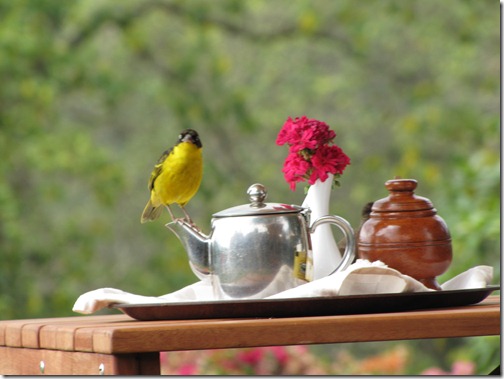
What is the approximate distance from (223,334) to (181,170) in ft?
2.28

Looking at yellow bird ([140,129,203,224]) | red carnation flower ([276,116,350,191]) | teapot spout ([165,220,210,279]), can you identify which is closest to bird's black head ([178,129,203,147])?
yellow bird ([140,129,203,224])

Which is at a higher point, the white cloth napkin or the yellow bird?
the yellow bird

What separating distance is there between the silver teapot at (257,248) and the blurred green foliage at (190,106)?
548 centimetres

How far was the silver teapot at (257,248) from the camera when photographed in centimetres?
182

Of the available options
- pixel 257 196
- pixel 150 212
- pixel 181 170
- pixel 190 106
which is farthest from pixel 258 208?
pixel 190 106

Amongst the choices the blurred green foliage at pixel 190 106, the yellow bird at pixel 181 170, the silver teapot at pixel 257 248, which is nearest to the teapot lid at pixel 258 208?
the silver teapot at pixel 257 248

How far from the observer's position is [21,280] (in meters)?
7.41

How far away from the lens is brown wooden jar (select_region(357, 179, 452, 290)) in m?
1.98

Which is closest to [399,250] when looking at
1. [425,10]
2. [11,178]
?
[11,178]

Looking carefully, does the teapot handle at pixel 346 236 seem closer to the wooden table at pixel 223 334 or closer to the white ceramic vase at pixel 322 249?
the white ceramic vase at pixel 322 249

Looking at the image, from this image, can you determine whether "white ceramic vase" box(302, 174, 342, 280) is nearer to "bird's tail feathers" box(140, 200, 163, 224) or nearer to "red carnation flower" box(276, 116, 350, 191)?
"red carnation flower" box(276, 116, 350, 191)

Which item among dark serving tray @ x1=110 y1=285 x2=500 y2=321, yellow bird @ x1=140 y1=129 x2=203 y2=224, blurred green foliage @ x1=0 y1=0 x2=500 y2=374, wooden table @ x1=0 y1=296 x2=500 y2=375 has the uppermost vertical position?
blurred green foliage @ x1=0 y1=0 x2=500 y2=374

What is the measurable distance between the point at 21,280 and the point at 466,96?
3.78 metres

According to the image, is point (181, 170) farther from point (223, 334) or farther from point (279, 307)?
point (223, 334)
